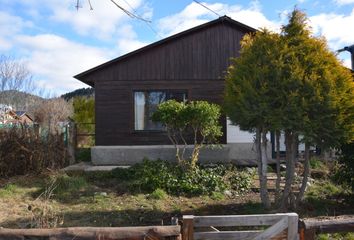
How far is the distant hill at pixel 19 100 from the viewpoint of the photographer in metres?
30.8

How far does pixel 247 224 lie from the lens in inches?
220

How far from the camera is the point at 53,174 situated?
12.6 metres

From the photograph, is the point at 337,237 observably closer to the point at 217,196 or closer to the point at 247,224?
the point at 247,224

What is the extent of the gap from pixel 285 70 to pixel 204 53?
7552mm

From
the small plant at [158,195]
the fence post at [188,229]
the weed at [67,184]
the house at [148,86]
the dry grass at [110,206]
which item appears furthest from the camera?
the house at [148,86]

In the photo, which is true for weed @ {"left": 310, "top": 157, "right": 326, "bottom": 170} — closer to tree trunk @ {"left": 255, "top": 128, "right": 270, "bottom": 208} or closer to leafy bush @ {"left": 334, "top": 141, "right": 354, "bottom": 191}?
leafy bush @ {"left": 334, "top": 141, "right": 354, "bottom": 191}

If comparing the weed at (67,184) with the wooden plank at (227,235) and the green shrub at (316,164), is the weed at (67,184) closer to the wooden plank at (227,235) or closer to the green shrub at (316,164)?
the wooden plank at (227,235)

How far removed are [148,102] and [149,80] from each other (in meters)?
0.76

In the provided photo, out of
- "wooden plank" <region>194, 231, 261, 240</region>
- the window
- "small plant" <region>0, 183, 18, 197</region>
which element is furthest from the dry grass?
the window

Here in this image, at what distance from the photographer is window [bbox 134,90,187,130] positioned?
51.3 ft

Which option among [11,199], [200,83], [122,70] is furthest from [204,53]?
[11,199]

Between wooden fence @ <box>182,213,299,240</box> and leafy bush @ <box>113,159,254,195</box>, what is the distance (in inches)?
209

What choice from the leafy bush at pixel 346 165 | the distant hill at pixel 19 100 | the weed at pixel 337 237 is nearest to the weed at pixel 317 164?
the leafy bush at pixel 346 165

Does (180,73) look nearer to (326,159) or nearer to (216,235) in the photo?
(326,159)
